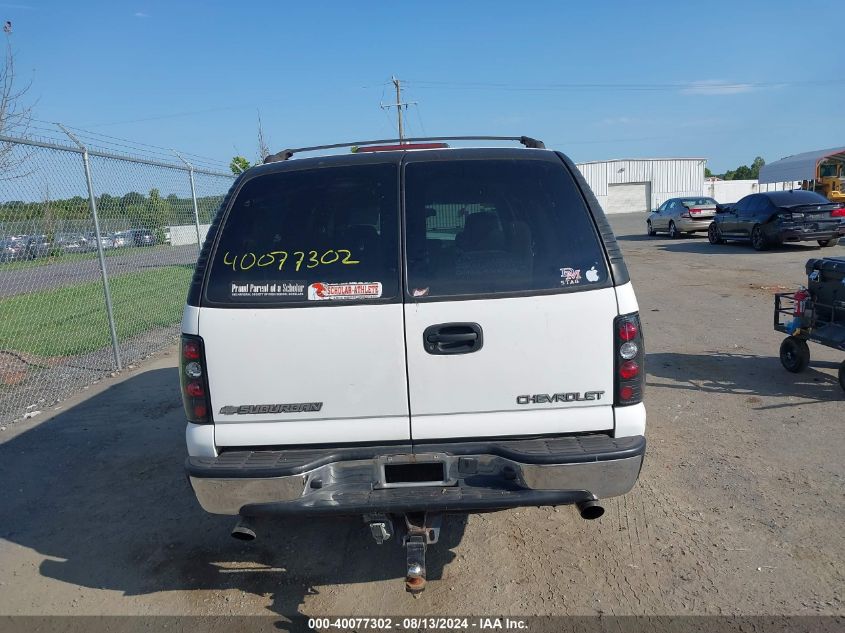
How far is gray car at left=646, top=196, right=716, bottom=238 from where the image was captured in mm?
22516

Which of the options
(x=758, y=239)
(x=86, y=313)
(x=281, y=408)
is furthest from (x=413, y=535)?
Result: (x=758, y=239)

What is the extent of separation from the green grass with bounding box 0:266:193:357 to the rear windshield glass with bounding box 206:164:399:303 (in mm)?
5472

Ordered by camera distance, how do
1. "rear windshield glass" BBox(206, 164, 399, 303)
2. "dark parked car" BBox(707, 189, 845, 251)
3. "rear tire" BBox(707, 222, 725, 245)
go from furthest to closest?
"rear tire" BBox(707, 222, 725, 245) < "dark parked car" BBox(707, 189, 845, 251) < "rear windshield glass" BBox(206, 164, 399, 303)

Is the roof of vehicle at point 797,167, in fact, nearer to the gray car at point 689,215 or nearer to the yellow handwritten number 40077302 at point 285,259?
the gray car at point 689,215

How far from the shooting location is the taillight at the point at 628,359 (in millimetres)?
2748

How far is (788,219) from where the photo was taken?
53.4 ft

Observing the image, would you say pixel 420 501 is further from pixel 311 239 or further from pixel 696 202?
pixel 696 202

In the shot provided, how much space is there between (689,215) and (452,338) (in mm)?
22287

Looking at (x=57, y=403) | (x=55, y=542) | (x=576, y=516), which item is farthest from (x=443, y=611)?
(x=57, y=403)

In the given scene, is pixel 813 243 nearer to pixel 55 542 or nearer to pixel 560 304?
pixel 560 304

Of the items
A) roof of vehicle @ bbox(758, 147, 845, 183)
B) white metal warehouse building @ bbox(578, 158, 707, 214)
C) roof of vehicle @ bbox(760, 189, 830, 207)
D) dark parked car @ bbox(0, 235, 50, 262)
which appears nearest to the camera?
dark parked car @ bbox(0, 235, 50, 262)

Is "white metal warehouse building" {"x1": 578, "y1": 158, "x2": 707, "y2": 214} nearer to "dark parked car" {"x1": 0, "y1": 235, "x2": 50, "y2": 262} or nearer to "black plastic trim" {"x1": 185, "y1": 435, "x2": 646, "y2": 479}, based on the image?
"dark parked car" {"x1": 0, "y1": 235, "x2": 50, "y2": 262}

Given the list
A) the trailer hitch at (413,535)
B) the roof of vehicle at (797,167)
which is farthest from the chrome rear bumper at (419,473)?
the roof of vehicle at (797,167)

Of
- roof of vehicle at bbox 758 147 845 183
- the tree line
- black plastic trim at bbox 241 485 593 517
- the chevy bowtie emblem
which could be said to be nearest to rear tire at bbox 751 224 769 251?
the tree line
